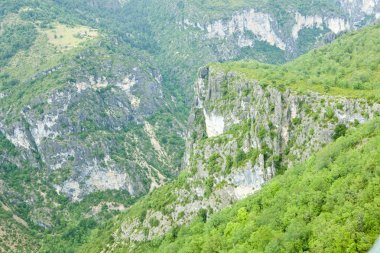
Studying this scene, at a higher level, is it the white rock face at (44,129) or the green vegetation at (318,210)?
Answer: the green vegetation at (318,210)

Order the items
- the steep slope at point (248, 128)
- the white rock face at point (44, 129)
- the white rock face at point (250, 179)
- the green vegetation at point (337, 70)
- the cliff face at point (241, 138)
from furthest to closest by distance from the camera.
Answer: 1. the white rock face at point (44, 129)
2. the white rock face at point (250, 179)
3. the green vegetation at point (337, 70)
4. the steep slope at point (248, 128)
5. the cliff face at point (241, 138)

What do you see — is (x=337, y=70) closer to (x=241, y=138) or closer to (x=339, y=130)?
(x=241, y=138)

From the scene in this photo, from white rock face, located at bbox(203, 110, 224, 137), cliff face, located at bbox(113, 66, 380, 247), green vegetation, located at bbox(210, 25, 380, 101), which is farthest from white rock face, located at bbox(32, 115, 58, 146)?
green vegetation, located at bbox(210, 25, 380, 101)

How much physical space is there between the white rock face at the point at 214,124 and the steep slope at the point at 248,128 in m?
0.24

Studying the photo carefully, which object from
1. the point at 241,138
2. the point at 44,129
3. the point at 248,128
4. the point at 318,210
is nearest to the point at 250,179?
the point at 241,138

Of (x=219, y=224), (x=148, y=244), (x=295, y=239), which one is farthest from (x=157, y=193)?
(x=295, y=239)

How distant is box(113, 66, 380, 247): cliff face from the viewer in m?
85.0

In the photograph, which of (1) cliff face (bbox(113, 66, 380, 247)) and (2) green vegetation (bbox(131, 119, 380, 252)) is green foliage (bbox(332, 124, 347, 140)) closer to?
(1) cliff face (bbox(113, 66, 380, 247))

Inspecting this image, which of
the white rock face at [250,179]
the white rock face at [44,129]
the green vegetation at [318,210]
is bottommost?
the white rock face at [44,129]

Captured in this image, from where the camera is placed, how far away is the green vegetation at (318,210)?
48.8 meters

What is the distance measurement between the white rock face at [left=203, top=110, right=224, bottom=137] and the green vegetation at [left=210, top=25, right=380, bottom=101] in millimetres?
12235

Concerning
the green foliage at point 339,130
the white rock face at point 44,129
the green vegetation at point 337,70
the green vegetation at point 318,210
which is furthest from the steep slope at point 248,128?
the white rock face at point 44,129

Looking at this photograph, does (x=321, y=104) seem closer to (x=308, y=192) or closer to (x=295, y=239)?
(x=308, y=192)

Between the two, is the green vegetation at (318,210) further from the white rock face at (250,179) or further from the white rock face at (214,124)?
the white rock face at (214,124)
